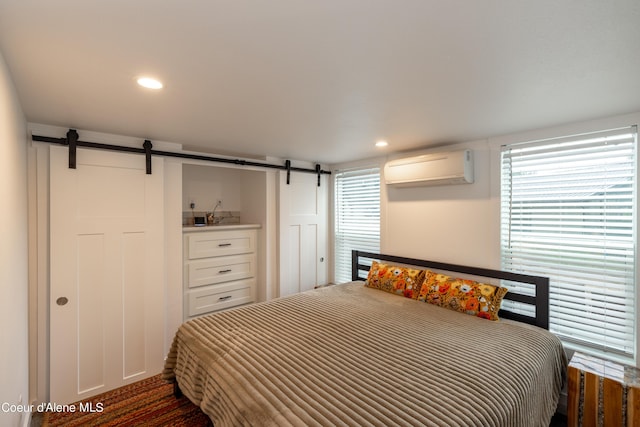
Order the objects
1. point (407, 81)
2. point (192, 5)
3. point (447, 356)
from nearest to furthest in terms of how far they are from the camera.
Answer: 1. point (192, 5)
2. point (407, 81)
3. point (447, 356)

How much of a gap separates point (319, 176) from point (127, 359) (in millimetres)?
2954

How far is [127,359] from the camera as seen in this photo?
104 inches

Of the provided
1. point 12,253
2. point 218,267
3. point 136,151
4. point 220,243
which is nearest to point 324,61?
point 12,253

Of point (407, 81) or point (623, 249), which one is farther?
point (623, 249)

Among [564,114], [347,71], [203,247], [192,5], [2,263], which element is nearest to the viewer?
[192,5]

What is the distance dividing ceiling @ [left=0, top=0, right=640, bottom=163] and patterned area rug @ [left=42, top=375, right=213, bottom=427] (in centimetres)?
218

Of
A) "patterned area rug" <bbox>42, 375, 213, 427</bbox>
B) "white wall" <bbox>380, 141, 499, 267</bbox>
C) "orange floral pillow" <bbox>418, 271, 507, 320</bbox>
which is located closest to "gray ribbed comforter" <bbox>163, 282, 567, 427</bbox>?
"orange floral pillow" <bbox>418, 271, 507, 320</bbox>

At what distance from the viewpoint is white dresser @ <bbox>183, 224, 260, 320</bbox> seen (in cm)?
322

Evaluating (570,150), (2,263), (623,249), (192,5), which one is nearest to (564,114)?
(570,150)

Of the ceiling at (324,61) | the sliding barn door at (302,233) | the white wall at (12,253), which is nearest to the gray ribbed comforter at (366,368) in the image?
the white wall at (12,253)

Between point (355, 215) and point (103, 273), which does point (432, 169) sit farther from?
point (103, 273)

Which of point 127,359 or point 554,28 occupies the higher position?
point 554,28

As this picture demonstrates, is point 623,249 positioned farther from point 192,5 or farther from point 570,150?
point 192,5

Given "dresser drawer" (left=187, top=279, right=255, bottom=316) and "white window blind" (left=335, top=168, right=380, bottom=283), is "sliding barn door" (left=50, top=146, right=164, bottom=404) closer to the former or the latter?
"dresser drawer" (left=187, top=279, right=255, bottom=316)
